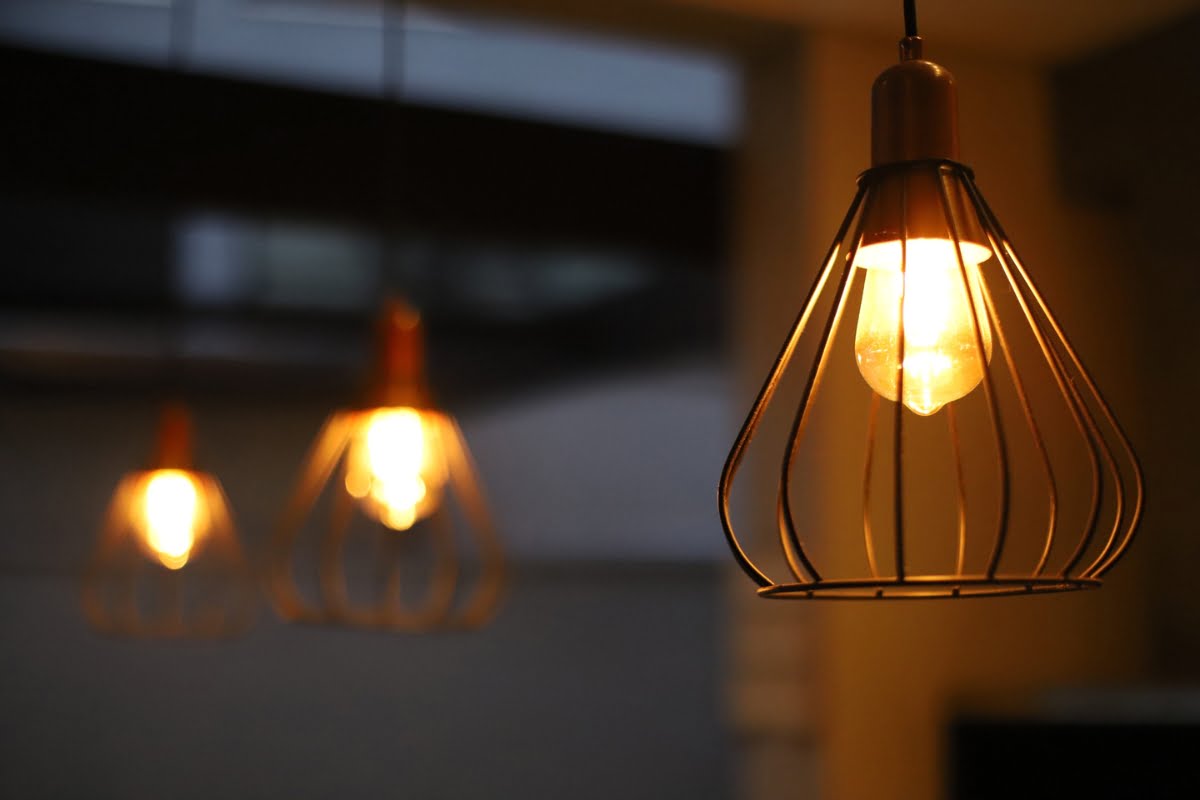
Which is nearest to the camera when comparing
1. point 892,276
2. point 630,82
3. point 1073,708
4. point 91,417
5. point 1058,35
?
point 892,276

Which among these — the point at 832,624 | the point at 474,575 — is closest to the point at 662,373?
the point at 474,575

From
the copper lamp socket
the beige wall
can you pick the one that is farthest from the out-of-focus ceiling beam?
the copper lamp socket

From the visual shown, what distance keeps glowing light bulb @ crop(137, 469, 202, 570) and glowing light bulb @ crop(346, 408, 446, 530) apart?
1.28ft

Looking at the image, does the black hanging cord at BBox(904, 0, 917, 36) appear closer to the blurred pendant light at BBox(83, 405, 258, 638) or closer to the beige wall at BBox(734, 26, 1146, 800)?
the beige wall at BBox(734, 26, 1146, 800)

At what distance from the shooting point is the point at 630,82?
83.4 inches

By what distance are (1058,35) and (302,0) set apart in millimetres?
1014

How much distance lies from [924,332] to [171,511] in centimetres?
122

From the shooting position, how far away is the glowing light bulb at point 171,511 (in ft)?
4.97

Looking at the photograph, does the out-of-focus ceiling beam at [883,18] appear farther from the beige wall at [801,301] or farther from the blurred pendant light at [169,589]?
the blurred pendant light at [169,589]

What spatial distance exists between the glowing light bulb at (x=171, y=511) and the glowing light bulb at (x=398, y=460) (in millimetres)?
391

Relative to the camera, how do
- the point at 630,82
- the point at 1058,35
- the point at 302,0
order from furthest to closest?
the point at 630,82 < the point at 302,0 < the point at 1058,35

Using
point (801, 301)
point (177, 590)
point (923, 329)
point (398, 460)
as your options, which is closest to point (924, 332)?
point (923, 329)

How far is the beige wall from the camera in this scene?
1.70 metres

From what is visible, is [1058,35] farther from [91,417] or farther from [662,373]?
[91,417]
